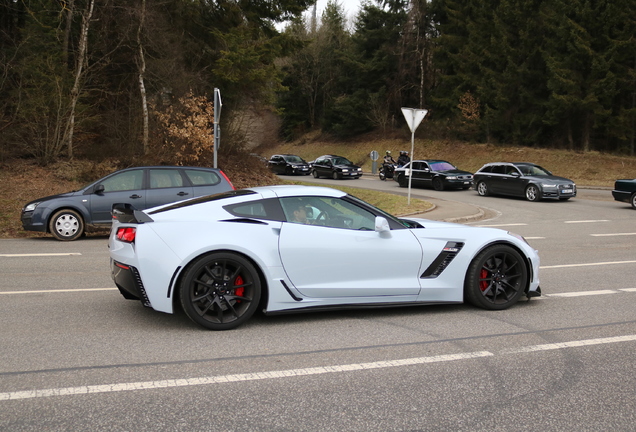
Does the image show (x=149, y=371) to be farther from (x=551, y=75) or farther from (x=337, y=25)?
(x=337, y=25)

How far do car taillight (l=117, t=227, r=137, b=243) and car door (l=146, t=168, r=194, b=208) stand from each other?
7.15 m

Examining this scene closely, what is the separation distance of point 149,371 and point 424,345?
7.59ft

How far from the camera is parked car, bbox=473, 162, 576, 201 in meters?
23.7

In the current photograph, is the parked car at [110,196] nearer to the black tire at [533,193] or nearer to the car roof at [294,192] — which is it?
the car roof at [294,192]

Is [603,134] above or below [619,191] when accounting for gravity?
above

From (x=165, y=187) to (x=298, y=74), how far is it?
190 ft

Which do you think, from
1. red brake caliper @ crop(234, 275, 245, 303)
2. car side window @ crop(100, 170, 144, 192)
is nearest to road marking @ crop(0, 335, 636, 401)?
red brake caliper @ crop(234, 275, 245, 303)

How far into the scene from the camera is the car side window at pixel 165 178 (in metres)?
13.3

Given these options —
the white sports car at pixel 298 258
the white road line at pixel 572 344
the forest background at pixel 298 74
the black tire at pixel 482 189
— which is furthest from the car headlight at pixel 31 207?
the black tire at pixel 482 189

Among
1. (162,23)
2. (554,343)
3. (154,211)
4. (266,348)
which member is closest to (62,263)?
(154,211)

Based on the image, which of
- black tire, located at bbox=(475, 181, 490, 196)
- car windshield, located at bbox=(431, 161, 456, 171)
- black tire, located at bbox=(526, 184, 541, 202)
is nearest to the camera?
black tire, located at bbox=(526, 184, 541, 202)

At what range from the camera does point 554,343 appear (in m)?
5.34

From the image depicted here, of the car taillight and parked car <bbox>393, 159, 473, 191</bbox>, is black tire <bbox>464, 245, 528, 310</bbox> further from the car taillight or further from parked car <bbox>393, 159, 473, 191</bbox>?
parked car <bbox>393, 159, 473, 191</bbox>

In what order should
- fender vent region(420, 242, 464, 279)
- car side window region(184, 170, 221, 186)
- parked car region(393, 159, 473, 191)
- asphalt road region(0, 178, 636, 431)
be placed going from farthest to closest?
parked car region(393, 159, 473, 191) → car side window region(184, 170, 221, 186) → fender vent region(420, 242, 464, 279) → asphalt road region(0, 178, 636, 431)
